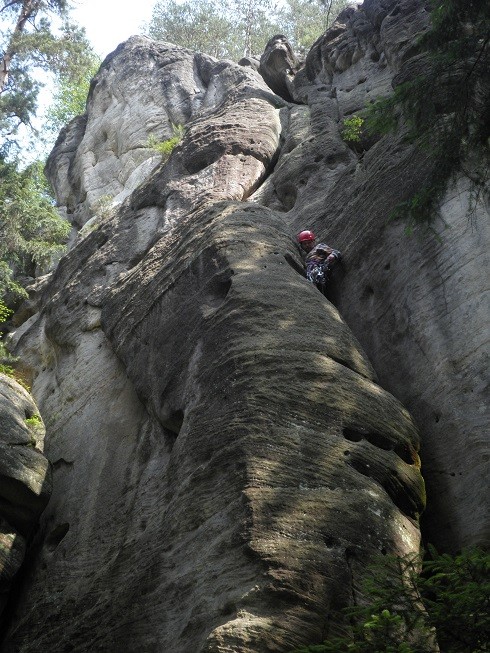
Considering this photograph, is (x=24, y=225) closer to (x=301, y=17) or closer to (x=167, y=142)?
(x=167, y=142)

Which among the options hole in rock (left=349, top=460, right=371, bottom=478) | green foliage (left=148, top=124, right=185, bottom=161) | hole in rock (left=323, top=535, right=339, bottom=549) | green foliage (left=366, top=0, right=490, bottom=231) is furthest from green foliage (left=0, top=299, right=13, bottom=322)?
hole in rock (left=323, top=535, right=339, bottom=549)

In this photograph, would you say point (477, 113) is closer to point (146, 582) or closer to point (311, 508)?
point (311, 508)

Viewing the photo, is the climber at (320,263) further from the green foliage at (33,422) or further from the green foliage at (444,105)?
the green foliage at (33,422)

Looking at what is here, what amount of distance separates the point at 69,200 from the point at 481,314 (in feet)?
60.5

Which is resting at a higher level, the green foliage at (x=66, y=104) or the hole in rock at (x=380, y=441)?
the green foliage at (x=66, y=104)

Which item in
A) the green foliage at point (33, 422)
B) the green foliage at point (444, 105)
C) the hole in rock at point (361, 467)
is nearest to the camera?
the hole in rock at point (361, 467)

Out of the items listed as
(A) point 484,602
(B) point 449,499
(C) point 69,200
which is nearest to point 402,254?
(B) point 449,499

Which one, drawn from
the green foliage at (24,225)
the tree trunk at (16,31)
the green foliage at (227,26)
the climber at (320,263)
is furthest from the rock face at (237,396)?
the green foliage at (227,26)

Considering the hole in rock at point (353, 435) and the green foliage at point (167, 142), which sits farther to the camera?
the green foliage at point (167, 142)

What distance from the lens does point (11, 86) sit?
24453 mm

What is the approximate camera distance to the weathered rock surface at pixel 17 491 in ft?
33.8

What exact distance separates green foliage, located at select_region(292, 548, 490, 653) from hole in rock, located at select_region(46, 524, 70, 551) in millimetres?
5376

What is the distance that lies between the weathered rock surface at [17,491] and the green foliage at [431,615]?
16.3 ft

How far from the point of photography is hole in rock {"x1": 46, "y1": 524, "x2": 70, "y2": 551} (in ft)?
36.6
